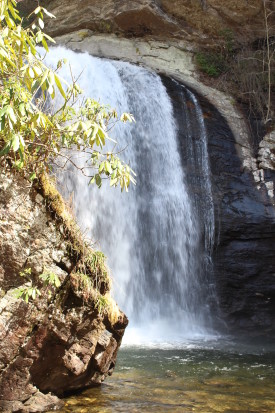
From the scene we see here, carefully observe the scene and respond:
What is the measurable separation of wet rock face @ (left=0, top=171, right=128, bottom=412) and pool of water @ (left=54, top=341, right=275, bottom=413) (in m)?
0.28

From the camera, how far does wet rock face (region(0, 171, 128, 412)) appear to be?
10.3 feet

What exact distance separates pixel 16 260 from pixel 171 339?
523 cm

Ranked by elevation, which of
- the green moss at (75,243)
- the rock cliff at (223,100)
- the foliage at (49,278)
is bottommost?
the foliage at (49,278)

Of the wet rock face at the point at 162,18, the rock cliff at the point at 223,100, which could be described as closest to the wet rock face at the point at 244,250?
the rock cliff at the point at 223,100

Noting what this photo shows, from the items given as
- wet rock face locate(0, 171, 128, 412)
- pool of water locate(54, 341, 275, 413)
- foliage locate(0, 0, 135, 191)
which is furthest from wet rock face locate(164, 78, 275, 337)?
foliage locate(0, 0, 135, 191)

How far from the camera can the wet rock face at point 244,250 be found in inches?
367

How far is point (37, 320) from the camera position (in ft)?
10.8

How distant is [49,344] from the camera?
11.1 feet

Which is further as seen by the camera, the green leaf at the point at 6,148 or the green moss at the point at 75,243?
the green moss at the point at 75,243

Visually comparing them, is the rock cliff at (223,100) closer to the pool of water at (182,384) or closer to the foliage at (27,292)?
the pool of water at (182,384)

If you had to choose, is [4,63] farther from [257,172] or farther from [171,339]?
[257,172]

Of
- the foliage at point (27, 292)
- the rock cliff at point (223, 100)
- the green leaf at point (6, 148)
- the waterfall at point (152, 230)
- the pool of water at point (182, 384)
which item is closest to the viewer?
the green leaf at point (6, 148)

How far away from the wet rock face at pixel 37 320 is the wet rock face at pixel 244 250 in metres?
6.15

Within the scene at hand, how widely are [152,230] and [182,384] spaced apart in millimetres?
5398
